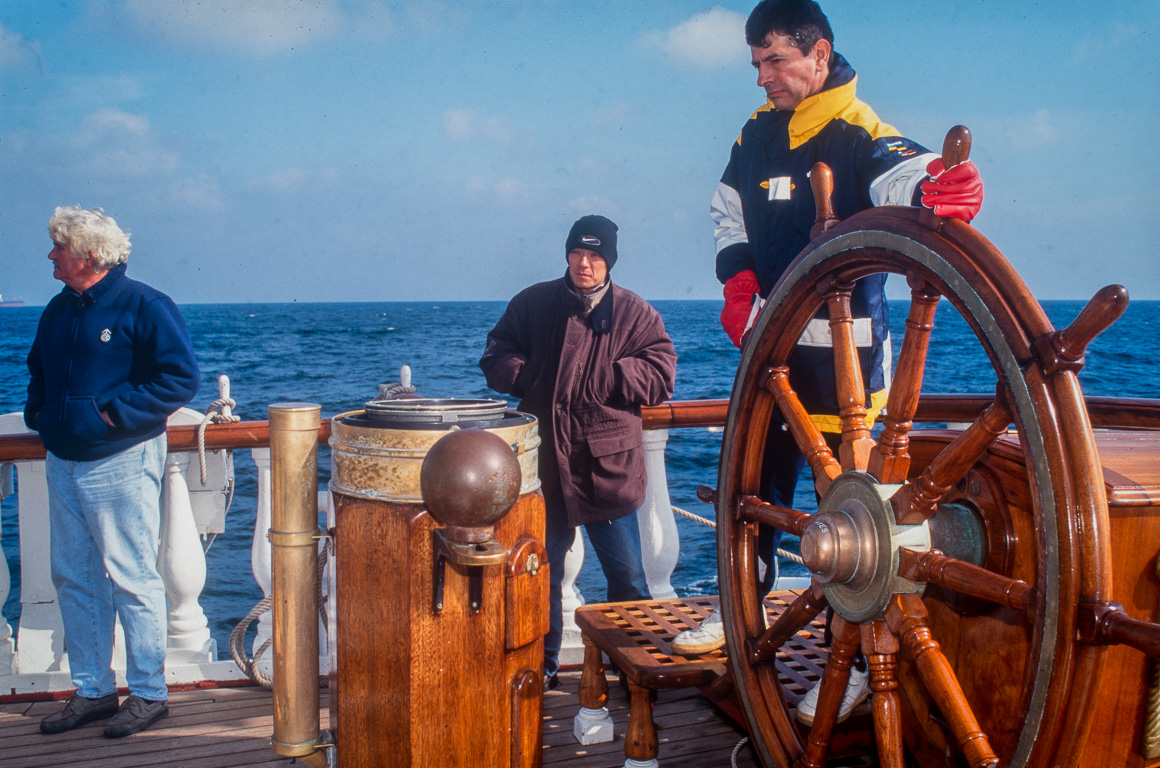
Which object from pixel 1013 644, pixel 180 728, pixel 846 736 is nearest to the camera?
pixel 1013 644

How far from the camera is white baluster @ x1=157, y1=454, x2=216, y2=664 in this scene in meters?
2.86

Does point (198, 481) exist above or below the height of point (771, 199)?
below

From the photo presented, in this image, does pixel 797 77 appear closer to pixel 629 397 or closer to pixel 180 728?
pixel 629 397

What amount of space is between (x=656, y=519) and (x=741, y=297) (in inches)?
48.9

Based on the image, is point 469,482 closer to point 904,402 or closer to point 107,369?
point 904,402

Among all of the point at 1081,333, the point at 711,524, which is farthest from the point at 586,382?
the point at 1081,333

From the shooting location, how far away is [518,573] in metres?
1.43

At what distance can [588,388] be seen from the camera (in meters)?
2.74

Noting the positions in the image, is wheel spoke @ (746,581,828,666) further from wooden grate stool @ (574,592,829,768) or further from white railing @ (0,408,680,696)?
white railing @ (0,408,680,696)

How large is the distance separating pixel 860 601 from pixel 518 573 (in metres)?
0.54

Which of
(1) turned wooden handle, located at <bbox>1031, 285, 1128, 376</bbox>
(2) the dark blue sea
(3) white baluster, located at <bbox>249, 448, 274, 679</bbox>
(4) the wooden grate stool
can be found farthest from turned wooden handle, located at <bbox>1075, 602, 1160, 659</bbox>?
(2) the dark blue sea

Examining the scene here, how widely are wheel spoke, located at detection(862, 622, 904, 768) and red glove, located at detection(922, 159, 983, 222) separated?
0.63 metres

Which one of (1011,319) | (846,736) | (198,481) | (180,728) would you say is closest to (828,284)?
(1011,319)

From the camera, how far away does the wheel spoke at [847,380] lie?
151 cm
